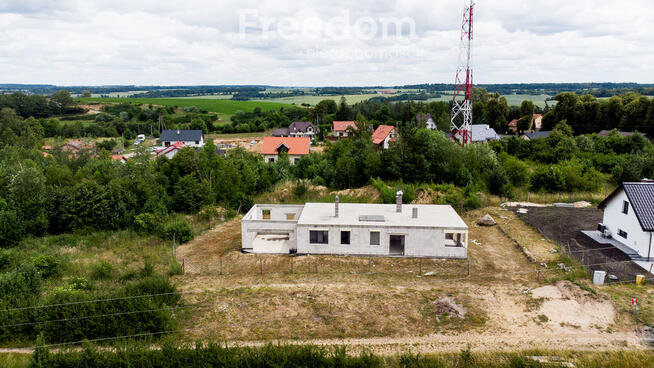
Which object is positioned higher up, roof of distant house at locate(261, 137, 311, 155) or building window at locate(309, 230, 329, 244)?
roof of distant house at locate(261, 137, 311, 155)

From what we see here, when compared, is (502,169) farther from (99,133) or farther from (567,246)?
(99,133)

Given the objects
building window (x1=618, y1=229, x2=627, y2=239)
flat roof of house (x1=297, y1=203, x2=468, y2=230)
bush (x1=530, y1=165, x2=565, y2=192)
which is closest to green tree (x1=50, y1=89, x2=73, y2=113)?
flat roof of house (x1=297, y1=203, x2=468, y2=230)

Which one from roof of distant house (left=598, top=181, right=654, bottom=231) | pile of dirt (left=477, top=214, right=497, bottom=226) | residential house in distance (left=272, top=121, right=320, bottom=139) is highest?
residential house in distance (left=272, top=121, right=320, bottom=139)

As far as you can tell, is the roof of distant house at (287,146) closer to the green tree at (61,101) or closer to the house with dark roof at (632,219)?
the house with dark roof at (632,219)

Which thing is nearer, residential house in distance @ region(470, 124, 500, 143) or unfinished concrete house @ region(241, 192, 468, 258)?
unfinished concrete house @ region(241, 192, 468, 258)

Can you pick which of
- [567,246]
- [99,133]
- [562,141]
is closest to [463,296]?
[567,246]

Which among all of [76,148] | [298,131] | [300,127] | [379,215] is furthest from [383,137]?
[76,148]

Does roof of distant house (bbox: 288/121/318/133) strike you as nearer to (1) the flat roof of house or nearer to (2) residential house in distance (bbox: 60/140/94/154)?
(2) residential house in distance (bbox: 60/140/94/154)
